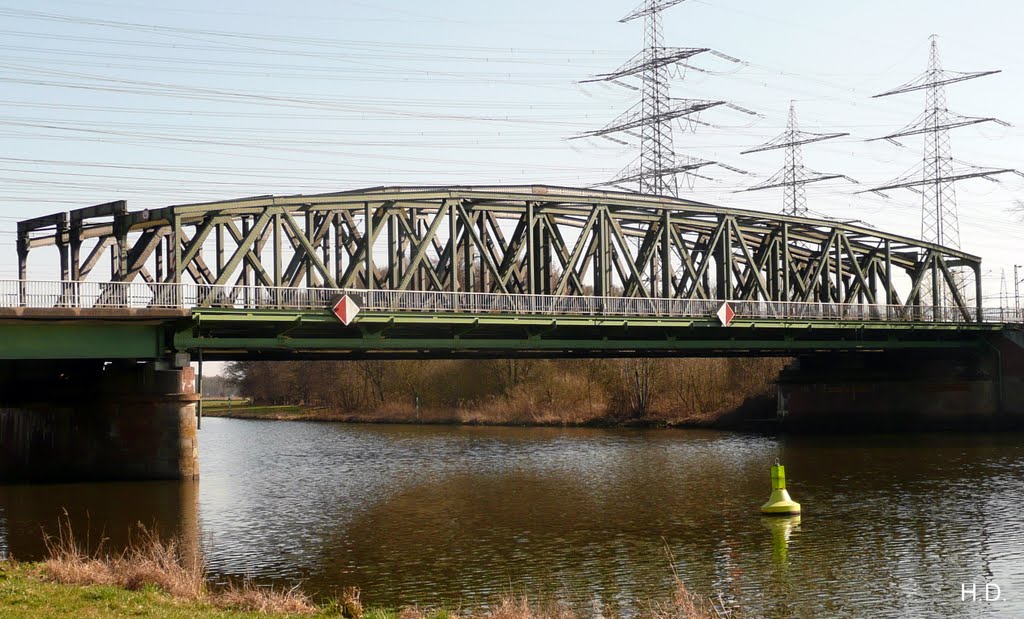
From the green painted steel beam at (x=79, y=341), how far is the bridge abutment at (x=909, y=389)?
52738mm

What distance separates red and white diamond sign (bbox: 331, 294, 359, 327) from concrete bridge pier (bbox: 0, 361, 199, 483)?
697cm

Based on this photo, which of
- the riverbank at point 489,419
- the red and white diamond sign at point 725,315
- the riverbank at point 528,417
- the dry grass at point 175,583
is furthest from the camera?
the riverbank at point 528,417

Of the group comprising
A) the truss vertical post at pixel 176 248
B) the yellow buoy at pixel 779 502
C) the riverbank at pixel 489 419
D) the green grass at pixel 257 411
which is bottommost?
the green grass at pixel 257 411

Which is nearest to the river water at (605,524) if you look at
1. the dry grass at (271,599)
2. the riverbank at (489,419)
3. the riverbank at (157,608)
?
the dry grass at (271,599)

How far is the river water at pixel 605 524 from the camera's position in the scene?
26.3 m

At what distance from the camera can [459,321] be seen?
5178 cm

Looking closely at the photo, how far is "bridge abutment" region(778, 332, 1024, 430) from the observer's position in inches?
3125

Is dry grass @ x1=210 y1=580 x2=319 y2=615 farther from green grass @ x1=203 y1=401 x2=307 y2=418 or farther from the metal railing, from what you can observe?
green grass @ x1=203 y1=401 x2=307 y2=418

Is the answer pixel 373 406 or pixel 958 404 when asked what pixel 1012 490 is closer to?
pixel 958 404

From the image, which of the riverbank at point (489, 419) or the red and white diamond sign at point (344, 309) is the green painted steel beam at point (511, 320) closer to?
the red and white diamond sign at point (344, 309)

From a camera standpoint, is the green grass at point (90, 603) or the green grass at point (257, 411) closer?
the green grass at point (90, 603)

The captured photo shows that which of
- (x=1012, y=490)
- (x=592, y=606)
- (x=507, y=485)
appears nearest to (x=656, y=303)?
(x=507, y=485)

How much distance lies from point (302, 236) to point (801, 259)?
51.0 metres

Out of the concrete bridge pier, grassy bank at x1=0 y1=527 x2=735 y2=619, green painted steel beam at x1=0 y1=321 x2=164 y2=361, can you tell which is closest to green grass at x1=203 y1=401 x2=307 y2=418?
the concrete bridge pier
